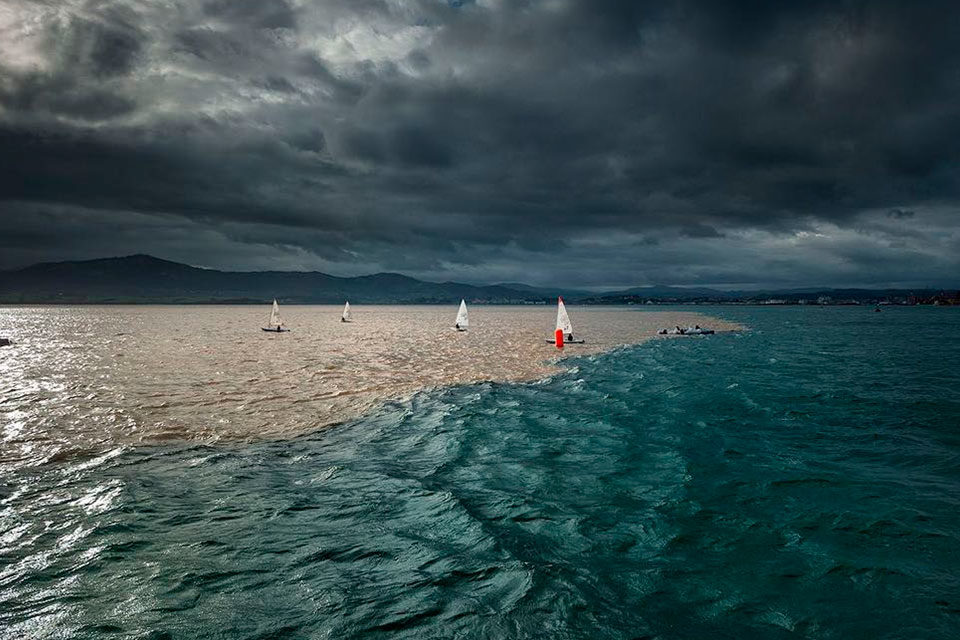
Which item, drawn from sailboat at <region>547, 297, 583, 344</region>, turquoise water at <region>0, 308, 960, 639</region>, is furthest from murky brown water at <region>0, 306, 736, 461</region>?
sailboat at <region>547, 297, 583, 344</region>

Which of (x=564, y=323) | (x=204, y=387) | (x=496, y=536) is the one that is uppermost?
(x=564, y=323)

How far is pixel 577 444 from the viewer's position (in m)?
18.1

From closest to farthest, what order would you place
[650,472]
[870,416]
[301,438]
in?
[650,472]
[301,438]
[870,416]

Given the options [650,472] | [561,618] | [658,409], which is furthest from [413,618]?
[658,409]

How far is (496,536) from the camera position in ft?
33.4

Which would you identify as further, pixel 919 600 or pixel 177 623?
pixel 919 600

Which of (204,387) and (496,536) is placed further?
(204,387)

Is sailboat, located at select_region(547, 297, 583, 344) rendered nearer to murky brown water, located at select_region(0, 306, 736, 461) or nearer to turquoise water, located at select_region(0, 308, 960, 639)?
murky brown water, located at select_region(0, 306, 736, 461)

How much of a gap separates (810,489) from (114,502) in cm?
1692

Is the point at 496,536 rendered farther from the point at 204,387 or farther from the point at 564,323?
the point at 564,323

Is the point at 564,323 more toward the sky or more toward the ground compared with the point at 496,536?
more toward the sky

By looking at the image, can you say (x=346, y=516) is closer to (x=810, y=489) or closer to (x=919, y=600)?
(x=919, y=600)

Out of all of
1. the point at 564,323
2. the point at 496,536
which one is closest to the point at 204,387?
the point at 496,536

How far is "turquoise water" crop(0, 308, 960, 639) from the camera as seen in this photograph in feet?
24.0
